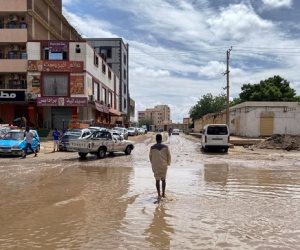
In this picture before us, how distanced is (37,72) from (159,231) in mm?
44045

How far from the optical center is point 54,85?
164ft

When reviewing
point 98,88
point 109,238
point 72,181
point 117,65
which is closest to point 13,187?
point 72,181

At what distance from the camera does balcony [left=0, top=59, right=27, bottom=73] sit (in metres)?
49.9

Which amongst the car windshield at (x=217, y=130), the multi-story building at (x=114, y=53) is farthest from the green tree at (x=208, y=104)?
the car windshield at (x=217, y=130)

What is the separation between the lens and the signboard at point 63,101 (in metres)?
49.2

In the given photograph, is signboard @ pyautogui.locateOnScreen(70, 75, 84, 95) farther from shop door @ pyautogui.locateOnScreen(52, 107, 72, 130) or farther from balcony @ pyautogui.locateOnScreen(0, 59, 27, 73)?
balcony @ pyautogui.locateOnScreen(0, 59, 27, 73)

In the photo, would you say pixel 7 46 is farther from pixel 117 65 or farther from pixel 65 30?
pixel 117 65

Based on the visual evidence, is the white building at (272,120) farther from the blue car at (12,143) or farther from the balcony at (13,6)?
the blue car at (12,143)

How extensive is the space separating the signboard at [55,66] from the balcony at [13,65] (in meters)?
0.94

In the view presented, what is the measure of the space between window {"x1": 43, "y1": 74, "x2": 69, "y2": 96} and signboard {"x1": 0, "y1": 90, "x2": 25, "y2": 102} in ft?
8.12

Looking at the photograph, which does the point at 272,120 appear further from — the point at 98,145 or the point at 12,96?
the point at 98,145

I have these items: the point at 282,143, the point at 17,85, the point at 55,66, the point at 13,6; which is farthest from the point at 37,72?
the point at 282,143

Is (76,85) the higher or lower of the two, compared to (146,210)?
higher

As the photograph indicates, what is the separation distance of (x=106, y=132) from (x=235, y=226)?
18107mm
